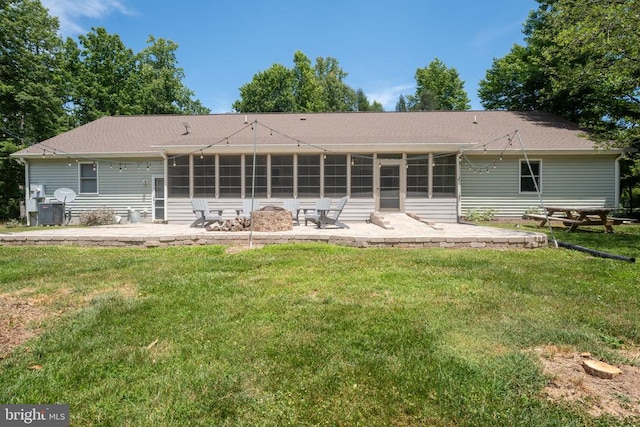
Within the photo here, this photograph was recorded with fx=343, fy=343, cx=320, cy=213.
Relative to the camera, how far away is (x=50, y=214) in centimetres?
1342

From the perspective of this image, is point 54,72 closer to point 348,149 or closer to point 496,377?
point 348,149

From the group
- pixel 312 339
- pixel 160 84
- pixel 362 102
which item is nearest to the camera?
pixel 312 339

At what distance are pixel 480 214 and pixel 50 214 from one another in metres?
16.9

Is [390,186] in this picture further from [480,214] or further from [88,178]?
[88,178]

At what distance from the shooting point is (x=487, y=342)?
2846mm

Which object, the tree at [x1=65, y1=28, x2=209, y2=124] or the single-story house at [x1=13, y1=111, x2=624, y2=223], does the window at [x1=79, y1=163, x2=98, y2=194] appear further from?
the tree at [x1=65, y1=28, x2=209, y2=124]

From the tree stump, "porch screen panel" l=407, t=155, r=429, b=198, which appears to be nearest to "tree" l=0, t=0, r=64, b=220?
the tree stump

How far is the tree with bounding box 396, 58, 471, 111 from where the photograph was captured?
32.9 meters

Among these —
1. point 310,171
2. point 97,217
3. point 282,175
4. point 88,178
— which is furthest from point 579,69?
point 88,178

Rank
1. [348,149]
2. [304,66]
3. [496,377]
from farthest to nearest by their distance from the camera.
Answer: [304,66] < [348,149] < [496,377]

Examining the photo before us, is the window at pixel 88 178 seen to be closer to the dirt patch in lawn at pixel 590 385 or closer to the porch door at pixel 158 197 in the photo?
the porch door at pixel 158 197

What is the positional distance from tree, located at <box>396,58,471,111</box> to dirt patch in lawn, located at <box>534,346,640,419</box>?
107ft

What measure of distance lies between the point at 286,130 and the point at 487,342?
13.8 metres

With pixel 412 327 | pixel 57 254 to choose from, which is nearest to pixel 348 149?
pixel 57 254
